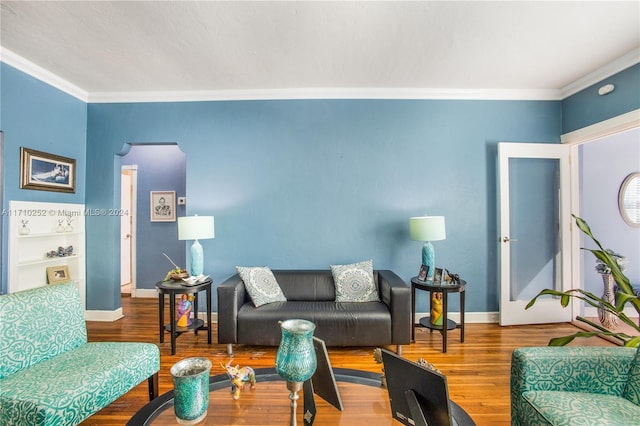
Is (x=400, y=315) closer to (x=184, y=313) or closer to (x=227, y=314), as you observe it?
(x=227, y=314)

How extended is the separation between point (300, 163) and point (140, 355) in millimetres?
2434

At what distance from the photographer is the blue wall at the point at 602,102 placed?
2.80 metres

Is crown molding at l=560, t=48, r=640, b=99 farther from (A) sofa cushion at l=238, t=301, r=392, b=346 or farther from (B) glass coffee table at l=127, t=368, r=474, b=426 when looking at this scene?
(B) glass coffee table at l=127, t=368, r=474, b=426

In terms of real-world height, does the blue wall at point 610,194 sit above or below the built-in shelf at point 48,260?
above

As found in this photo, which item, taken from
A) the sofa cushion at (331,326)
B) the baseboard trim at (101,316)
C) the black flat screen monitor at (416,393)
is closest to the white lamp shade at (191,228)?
the sofa cushion at (331,326)

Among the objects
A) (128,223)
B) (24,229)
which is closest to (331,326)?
(24,229)

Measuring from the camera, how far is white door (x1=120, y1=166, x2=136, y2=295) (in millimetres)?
4875

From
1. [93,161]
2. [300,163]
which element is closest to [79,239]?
[93,161]

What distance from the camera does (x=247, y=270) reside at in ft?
9.92

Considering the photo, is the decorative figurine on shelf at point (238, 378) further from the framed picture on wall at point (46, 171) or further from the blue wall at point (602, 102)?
the blue wall at point (602, 102)

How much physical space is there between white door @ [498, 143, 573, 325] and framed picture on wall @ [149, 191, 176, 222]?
4666 mm

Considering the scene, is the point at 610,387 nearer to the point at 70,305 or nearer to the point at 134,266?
the point at 70,305

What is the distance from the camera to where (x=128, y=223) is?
502cm

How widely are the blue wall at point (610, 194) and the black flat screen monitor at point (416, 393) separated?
4.05 meters
